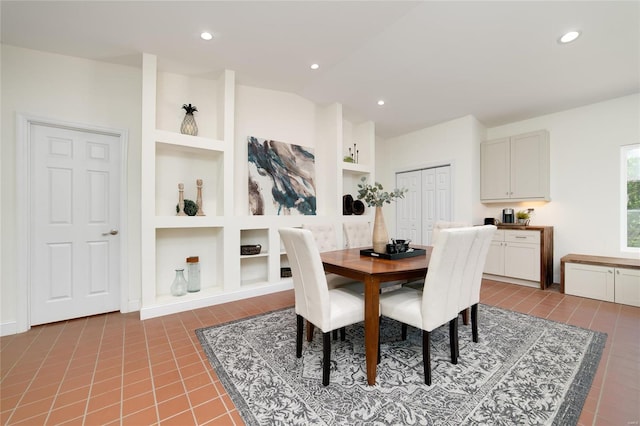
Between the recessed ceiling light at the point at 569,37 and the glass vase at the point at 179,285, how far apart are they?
471cm

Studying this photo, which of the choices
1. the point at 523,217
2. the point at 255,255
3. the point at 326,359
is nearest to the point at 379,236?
the point at 326,359

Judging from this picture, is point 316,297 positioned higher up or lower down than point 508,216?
lower down

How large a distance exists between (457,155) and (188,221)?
175 inches

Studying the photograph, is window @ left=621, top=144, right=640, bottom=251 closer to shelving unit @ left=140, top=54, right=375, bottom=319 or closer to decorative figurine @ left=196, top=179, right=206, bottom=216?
shelving unit @ left=140, top=54, right=375, bottom=319

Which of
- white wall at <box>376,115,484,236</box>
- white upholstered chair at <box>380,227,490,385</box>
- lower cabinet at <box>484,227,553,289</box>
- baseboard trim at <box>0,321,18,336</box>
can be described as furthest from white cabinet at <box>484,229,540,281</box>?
baseboard trim at <box>0,321,18,336</box>

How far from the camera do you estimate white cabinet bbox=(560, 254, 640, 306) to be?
306 centimetres

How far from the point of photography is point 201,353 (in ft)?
6.77

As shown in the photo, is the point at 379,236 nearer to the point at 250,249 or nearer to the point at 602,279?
the point at 250,249

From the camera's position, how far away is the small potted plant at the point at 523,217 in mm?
4230

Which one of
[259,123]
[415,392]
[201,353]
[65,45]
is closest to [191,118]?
[259,123]

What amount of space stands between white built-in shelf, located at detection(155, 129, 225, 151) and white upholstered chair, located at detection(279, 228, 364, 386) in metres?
1.95

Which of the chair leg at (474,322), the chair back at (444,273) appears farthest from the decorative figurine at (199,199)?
the chair leg at (474,322)

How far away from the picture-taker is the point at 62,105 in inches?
106

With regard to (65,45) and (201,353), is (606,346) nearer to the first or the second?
(201,353)
